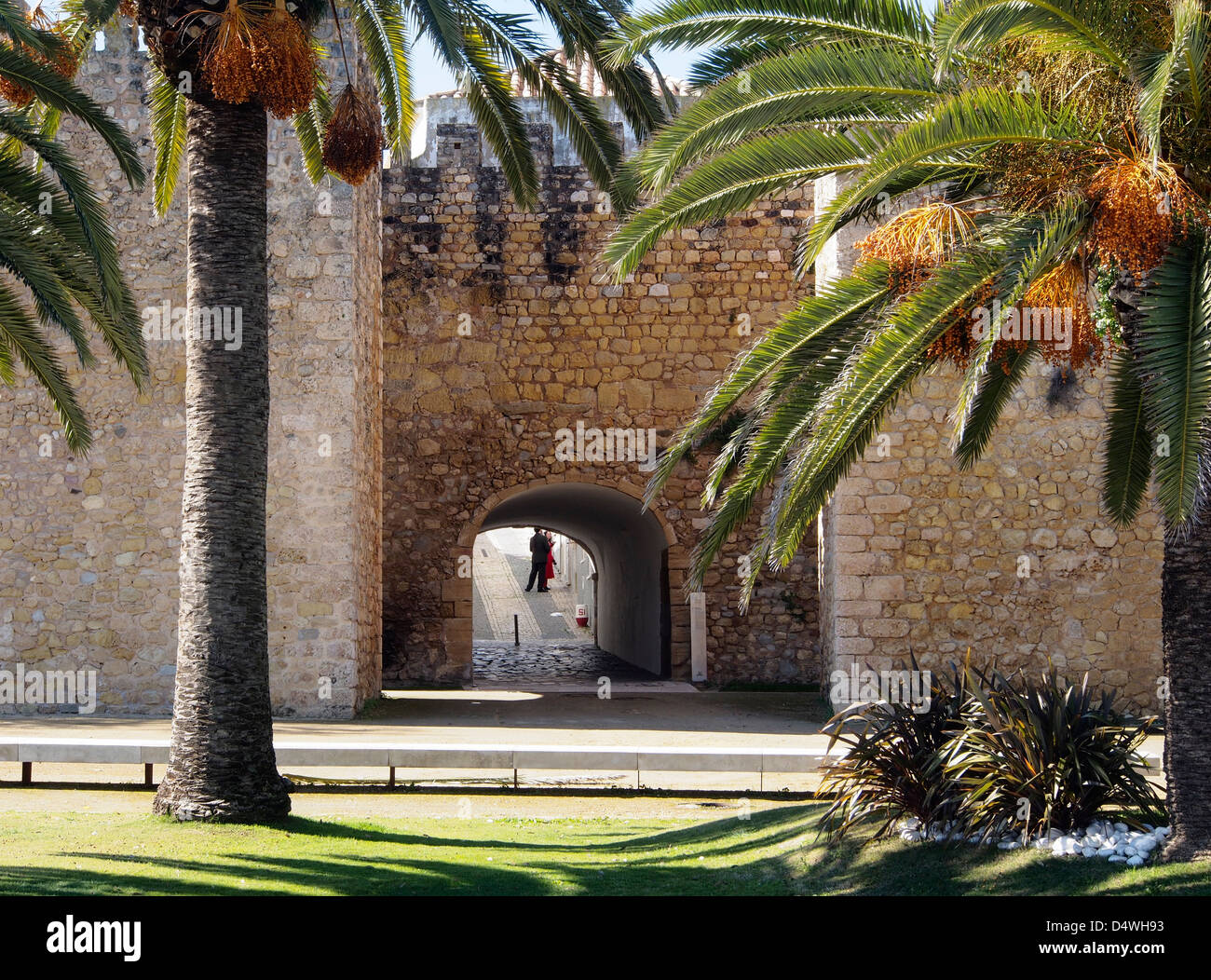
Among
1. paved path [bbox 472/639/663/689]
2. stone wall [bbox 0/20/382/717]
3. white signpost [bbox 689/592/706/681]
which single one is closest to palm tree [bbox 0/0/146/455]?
stone wall [bbox 0/20/382/717]

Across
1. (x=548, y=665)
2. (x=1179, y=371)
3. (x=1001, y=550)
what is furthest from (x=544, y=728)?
(x=548, y=665)

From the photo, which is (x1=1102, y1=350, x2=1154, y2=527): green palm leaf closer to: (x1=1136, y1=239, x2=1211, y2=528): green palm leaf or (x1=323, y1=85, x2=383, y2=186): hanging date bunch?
(x1=1136, y1=239, x2=1211, y2=528): green palm leaf

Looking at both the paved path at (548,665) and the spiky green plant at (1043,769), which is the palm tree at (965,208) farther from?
the paved path at (548,665)

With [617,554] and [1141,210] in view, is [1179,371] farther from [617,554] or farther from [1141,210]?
[617,554]

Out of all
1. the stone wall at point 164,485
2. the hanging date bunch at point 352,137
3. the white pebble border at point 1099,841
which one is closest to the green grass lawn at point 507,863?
the white pebble border at point 1099,841

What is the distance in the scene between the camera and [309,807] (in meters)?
7.82

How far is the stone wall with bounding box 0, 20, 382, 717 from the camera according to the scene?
36.9 ft

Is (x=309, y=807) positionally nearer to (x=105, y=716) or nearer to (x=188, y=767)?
(x=188, y=767)

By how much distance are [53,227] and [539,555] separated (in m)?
21.2

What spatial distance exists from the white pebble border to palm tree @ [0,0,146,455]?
17.5ft

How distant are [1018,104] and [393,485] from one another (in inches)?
403

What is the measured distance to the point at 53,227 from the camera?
7.38 metres

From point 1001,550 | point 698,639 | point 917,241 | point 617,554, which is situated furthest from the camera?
point 617,554
